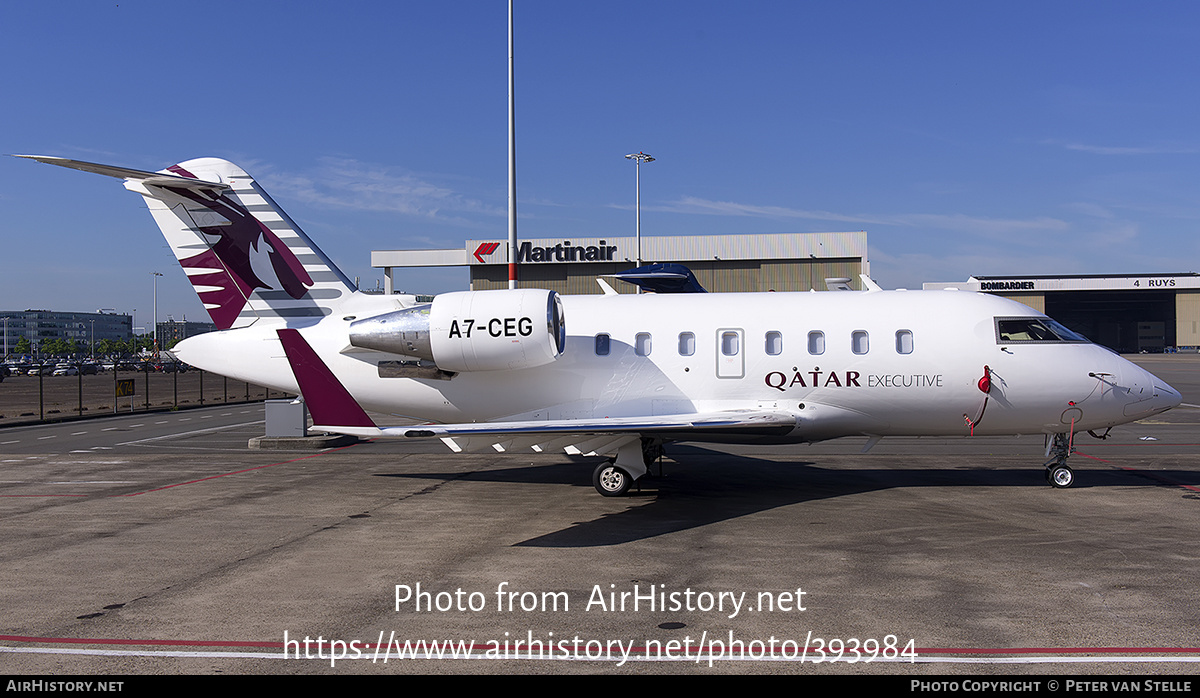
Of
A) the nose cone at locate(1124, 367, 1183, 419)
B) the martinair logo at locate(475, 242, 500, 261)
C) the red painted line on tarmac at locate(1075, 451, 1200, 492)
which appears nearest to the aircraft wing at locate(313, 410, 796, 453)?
the nose cone at locate(1124, 367, 1183, 419)

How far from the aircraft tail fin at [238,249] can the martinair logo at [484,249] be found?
146 feet

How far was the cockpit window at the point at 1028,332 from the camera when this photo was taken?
13.4m

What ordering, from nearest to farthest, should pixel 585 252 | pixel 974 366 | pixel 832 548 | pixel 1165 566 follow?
pixel 1165 566, pixel 832 548, pixel 974 366, pixel 585 252

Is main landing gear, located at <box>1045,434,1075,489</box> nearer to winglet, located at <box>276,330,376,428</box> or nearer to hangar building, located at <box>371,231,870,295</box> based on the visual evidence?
winglet, located at <box>276,330,376,428</box>

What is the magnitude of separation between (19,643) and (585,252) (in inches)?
2109

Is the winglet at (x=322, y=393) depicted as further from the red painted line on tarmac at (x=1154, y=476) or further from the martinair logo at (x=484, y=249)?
the martinair logo at (x=484, y=249)

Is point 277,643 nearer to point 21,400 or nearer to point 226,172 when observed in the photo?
point 226,172

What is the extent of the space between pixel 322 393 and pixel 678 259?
45.8 metres

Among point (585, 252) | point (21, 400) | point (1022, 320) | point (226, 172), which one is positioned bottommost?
point (21, 400)

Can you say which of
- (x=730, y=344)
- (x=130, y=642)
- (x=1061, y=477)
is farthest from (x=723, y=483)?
(x=130, y=642)

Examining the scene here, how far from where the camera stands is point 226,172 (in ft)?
48.3

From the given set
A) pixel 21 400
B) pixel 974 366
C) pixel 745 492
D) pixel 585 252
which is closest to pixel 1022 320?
pixel 974 366

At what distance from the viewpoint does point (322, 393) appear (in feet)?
39.3

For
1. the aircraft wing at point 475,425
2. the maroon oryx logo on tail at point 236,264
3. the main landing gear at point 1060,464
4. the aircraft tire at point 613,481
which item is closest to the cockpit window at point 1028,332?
the main landing gear at point 1060,464
